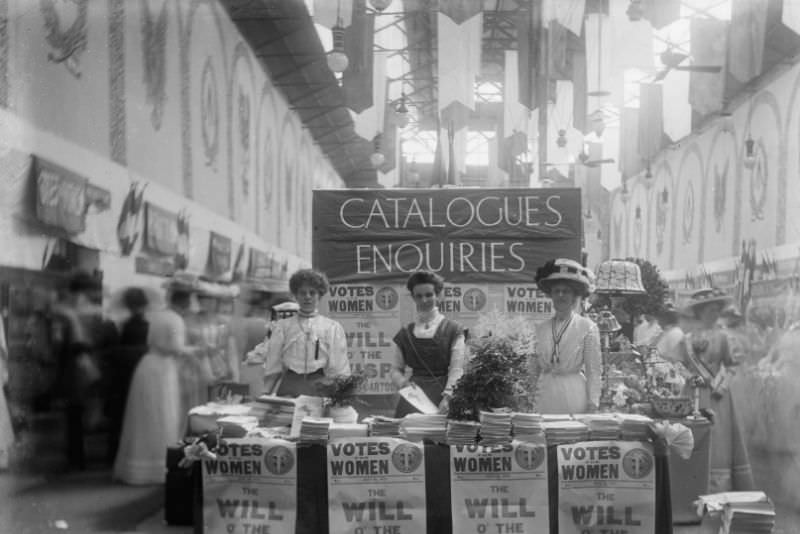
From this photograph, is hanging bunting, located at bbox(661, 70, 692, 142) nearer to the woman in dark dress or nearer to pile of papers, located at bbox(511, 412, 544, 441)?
the woman in dark dress

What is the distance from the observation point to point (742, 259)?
11.3 metres

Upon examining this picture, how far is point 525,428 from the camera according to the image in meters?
3.40

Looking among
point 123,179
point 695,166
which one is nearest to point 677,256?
point 695,166

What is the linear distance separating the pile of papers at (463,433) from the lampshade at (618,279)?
2996 millimetres

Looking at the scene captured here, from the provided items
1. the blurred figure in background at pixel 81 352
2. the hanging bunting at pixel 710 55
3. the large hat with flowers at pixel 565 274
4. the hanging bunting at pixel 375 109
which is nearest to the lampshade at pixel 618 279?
the large hat with flowers at pixel 565 274

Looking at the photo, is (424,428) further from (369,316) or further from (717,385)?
(717,385)

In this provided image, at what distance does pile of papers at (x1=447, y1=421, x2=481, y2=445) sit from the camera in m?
3.40

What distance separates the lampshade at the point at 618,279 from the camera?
6117mm

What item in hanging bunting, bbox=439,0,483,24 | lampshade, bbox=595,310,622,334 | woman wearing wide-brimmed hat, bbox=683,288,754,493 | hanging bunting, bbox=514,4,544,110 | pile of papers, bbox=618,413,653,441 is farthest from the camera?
hanging bunting, bbox=514,4,544,110

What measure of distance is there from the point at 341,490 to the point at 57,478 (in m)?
2.12

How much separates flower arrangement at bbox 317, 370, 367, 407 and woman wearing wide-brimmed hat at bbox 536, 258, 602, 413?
113 centimetres

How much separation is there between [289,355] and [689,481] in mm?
2547

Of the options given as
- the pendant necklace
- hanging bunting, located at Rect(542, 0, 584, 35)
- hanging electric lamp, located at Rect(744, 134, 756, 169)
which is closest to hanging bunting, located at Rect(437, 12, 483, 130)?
hanging bunting, located at Rect(542, 0, 584, 35)

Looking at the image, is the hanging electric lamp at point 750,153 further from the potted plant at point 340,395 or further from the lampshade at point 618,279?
the potted plant at point 340,395
